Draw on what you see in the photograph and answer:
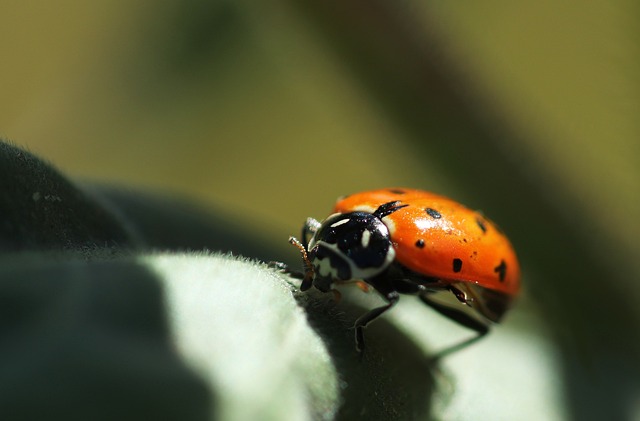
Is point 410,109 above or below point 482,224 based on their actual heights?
above

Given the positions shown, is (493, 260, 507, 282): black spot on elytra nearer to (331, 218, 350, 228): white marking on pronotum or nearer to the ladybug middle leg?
the ladybug middle leg

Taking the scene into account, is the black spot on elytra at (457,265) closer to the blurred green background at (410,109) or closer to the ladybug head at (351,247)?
the ladybug head at (351,247)

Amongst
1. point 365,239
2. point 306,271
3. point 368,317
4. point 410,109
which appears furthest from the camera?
point 410,109

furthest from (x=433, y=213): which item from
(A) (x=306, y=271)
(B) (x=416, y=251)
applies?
(A) (x=306, y=271)

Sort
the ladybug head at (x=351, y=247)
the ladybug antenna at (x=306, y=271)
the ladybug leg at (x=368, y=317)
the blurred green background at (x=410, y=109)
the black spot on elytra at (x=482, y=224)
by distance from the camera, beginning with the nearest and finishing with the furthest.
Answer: the ladybug leg at (x=368, y=317)
the ladybug antenna at (x=306, y=271)
the ladybug head at (x=351, y=247)
the black spot on elytra at (x=482, y=224)
the blurred green background at (x=410, y=109)

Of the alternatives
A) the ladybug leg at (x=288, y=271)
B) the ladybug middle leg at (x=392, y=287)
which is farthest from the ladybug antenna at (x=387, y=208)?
the ladybug leg at (x=288, y=271)

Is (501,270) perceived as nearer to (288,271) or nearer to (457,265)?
(457,265)
